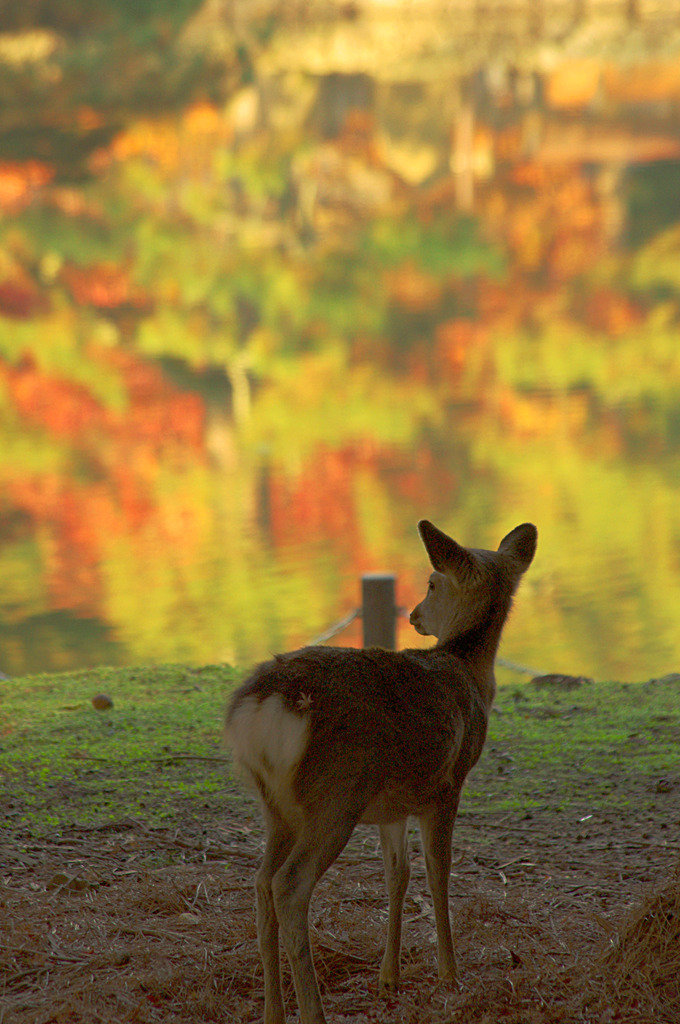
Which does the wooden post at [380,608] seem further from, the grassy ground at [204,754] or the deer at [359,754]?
the deer at [359,754]

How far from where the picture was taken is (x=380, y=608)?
237 inches

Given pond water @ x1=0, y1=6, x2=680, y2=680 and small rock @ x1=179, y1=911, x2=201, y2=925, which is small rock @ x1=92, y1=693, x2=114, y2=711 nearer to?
small rock @ x1=179, y1=911, x2=201, y2=925

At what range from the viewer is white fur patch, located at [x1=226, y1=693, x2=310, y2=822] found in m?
2.63

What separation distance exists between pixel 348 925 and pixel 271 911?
0.65 meters

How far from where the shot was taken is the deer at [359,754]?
264 cm

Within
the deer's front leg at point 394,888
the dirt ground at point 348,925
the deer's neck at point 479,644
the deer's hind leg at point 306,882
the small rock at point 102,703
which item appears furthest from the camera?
the small rock at point 102,703

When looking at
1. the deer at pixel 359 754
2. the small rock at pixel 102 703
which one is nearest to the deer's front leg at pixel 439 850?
the deer at pixel 359 754

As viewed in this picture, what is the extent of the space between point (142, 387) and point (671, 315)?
884 cm

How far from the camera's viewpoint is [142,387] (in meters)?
17.7

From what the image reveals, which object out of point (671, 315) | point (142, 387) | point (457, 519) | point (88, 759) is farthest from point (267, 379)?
point (88, 759)

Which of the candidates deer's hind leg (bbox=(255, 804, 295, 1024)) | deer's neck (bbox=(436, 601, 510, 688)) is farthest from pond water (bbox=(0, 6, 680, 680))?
deer's hind leg (bbox=(255, 804, 295, 1024))

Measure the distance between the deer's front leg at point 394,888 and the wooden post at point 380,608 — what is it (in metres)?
2.92

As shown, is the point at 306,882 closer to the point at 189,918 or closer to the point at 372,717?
the point at 372,717

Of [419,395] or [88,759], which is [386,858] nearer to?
[88,759]
